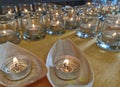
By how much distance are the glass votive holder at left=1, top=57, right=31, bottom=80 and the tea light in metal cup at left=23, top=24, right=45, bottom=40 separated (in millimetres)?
166

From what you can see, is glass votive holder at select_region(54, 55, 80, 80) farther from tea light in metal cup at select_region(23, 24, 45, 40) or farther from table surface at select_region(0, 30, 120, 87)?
tea light in metal cup at select_region(23, 24, 45, 40)

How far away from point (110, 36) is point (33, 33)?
0.28m

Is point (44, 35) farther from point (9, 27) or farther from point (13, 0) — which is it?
point (13, 0)

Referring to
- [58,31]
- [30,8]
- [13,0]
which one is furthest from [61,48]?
[13,0]

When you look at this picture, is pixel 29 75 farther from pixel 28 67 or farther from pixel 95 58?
pixel 95 58

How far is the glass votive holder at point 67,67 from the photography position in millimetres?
291

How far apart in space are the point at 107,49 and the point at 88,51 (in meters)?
0.06

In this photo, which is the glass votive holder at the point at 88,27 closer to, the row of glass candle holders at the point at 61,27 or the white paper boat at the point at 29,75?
the row of glass candle holders at the point at 61,27

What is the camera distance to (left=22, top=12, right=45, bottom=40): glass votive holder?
50 centimetres

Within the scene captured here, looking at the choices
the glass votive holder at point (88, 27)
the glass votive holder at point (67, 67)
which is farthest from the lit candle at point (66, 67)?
the glass votive holder at point (88, 27)

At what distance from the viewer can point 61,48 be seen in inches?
14.3

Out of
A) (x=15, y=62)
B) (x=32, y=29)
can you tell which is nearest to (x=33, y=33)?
(x=32, y=29)

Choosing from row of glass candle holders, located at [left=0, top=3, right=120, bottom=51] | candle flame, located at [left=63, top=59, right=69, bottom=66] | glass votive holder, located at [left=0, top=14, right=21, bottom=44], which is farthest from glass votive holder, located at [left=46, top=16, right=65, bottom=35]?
candle flame, located at [left=63, top=59, right=69, bottom=66]

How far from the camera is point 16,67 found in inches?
12.8
